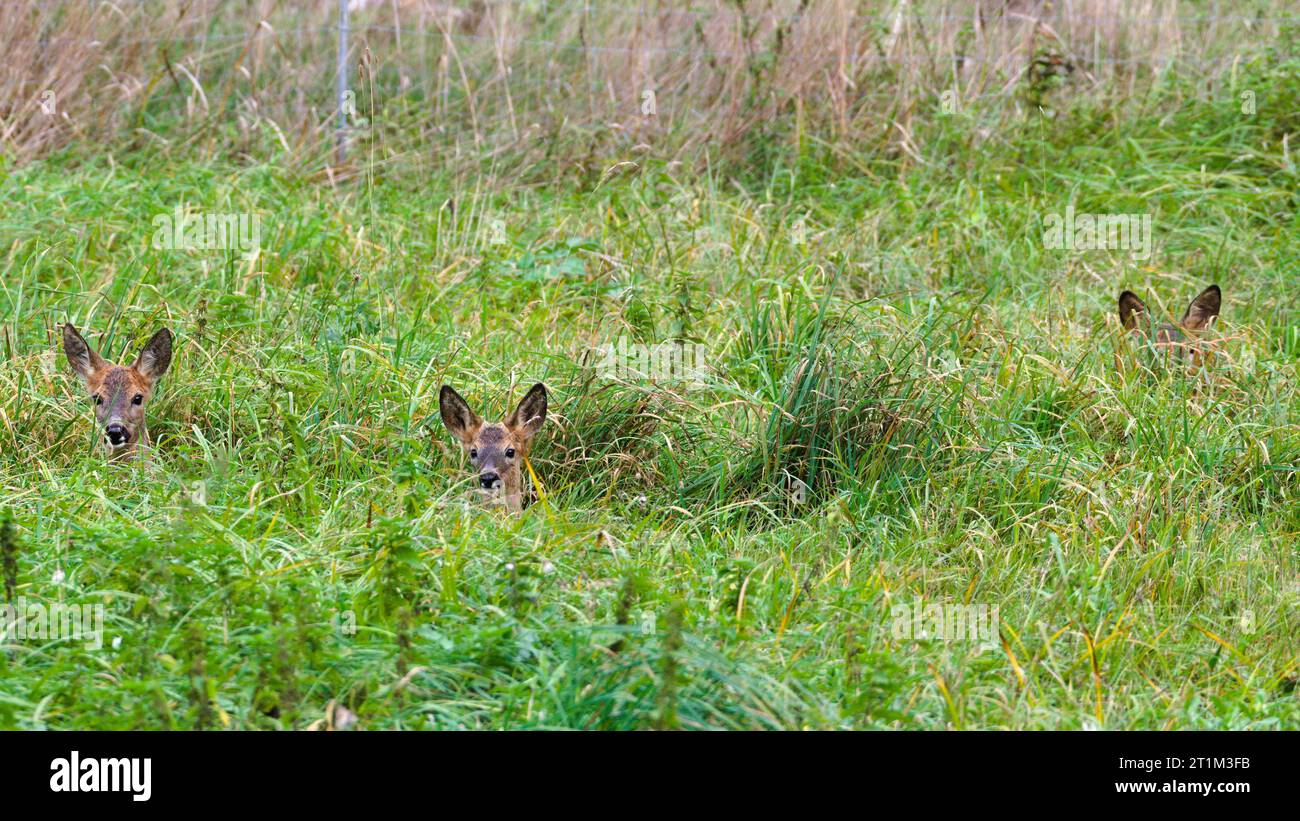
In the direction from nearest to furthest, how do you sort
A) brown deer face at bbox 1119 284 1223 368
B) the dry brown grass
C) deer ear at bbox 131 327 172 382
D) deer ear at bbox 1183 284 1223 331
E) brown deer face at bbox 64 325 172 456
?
brown deer face at bbox 64 325 172 456 → deer ear at bbox 131 327 172 382 → brown deer face at bbox 1119 284 1223 368 → deer ear at bbox 1183 284 1223 331 → the dry brown grass

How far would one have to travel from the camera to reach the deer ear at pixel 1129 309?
7.32m

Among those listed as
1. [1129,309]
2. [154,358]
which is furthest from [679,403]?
[1129,309]

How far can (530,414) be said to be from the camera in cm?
614

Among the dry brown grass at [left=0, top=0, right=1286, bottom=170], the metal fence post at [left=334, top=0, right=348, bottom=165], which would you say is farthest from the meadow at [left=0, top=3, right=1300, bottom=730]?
the metal fence post at [left=334, top=0, right=348, bottom=165]

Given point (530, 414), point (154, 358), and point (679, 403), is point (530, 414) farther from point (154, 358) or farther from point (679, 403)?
point (154, 358)

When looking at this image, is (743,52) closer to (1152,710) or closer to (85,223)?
(85,223)

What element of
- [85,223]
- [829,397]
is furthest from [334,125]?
[829,397]

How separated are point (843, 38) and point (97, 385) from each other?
5.20 meters

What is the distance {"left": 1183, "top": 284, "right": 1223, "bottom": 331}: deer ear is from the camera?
7.20 meters

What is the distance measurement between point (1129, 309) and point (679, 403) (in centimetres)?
241

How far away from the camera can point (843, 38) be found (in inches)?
381

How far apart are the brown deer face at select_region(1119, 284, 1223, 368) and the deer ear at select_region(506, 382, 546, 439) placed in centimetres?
265

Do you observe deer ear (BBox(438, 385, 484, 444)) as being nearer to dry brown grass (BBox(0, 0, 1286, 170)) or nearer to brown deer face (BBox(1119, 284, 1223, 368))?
brown deer face (BBox(1119, 284, 1223, 368))

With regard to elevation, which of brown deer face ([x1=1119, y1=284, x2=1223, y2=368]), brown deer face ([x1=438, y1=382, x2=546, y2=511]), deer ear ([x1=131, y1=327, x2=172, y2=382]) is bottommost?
brown deer face ([x1=438, y1=382, x2=546, y2=511])
